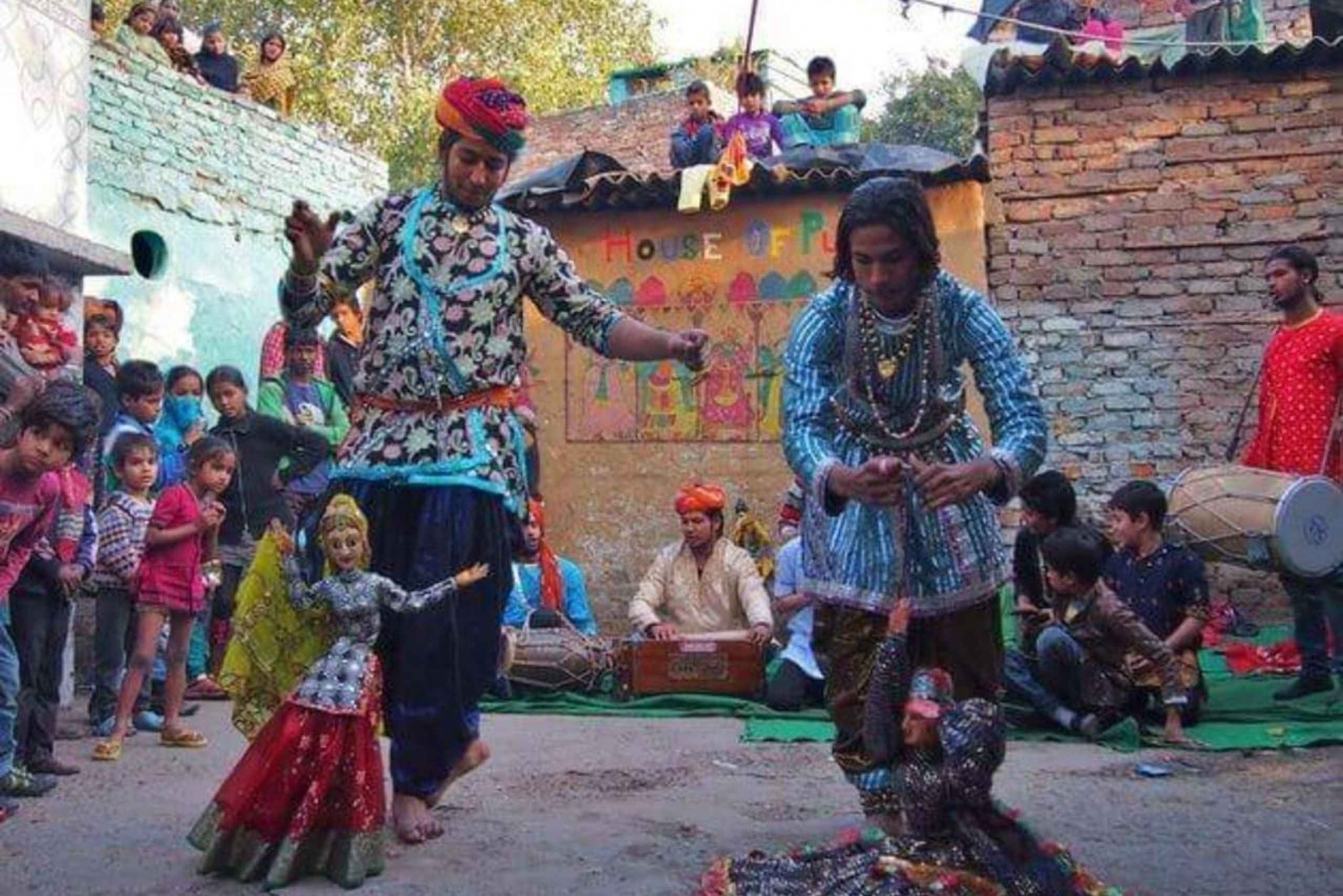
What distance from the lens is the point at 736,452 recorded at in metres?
10.8

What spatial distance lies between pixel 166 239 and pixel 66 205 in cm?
665

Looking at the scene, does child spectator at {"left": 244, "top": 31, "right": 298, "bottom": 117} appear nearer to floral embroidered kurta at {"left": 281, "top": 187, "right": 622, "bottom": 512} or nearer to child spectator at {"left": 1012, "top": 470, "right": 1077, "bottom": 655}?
child spectator at {"left": 1012, "top": 470, "right": 1077, "bottom": 655}

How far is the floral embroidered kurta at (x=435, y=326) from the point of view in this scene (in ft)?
13.4

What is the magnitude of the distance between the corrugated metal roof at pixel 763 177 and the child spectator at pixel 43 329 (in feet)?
19.3

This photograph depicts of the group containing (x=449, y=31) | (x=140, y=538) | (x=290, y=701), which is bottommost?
(x=290, y=701)

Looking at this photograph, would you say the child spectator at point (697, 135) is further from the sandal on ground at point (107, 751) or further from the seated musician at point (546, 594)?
the sandal on ground at point (107, 751)

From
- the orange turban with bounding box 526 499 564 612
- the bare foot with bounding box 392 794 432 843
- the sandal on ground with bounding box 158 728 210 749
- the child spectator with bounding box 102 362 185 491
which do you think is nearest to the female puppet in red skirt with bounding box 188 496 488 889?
the bare foot with bounding box 392 794 432 843

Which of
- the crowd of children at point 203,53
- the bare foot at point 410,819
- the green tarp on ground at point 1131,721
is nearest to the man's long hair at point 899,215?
the bare foot at point 410,819

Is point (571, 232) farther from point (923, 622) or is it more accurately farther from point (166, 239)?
point (923, 622)

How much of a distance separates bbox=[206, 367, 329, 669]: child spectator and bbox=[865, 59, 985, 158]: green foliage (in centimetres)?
2550

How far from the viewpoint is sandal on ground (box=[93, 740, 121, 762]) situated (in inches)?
220

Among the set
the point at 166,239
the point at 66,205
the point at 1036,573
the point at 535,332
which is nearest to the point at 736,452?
the point at 535,332

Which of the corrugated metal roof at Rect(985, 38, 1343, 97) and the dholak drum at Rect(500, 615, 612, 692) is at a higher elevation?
the corrugated metal roof at Rect(985, 38, 1343, 97)

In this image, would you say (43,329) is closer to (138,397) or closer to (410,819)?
(138,397)
